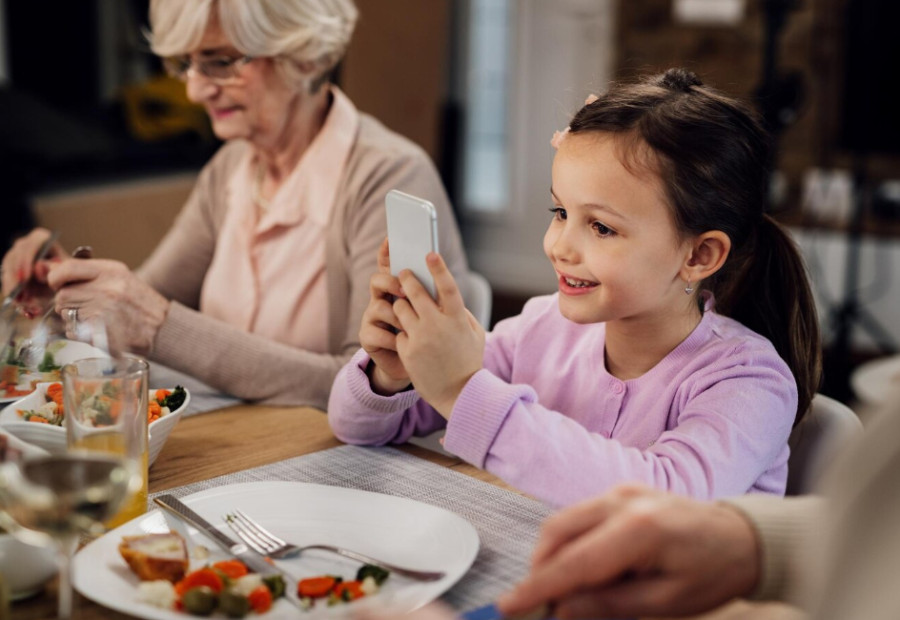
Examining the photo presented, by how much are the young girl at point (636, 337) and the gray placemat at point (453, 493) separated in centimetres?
5

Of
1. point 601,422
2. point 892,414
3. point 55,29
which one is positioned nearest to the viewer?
point 892,414

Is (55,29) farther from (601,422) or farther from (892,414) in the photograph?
(892,414)

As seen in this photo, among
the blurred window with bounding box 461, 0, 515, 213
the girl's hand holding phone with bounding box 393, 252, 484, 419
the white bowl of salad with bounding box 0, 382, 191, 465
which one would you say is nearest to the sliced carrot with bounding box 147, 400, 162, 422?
the white bowl of salad with bounding box 0, 382, 191, 465

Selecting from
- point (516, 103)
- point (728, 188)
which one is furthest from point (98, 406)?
point (516, 103)

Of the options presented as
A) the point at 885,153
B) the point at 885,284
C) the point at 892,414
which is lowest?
the point at 885,284

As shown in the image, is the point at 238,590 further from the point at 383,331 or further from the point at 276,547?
the point at 383,331

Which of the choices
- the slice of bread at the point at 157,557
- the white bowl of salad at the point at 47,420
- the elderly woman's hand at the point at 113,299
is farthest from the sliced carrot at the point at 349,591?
the elderly woman's hand at the point at 113,299

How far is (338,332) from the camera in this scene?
1.84 meters

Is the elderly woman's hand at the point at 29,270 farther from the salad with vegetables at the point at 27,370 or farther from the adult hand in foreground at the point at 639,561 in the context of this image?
the adult hand in foreground at the point at 639,561

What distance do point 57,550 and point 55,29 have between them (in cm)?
355

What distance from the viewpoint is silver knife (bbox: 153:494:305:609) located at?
92 centimetres

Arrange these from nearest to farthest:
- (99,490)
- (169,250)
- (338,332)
→ (99,490) < (338,332) < (169,250)

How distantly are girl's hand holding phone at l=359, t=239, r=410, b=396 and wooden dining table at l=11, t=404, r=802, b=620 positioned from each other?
9cm

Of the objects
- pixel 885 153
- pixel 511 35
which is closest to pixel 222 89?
pixel 885 153
